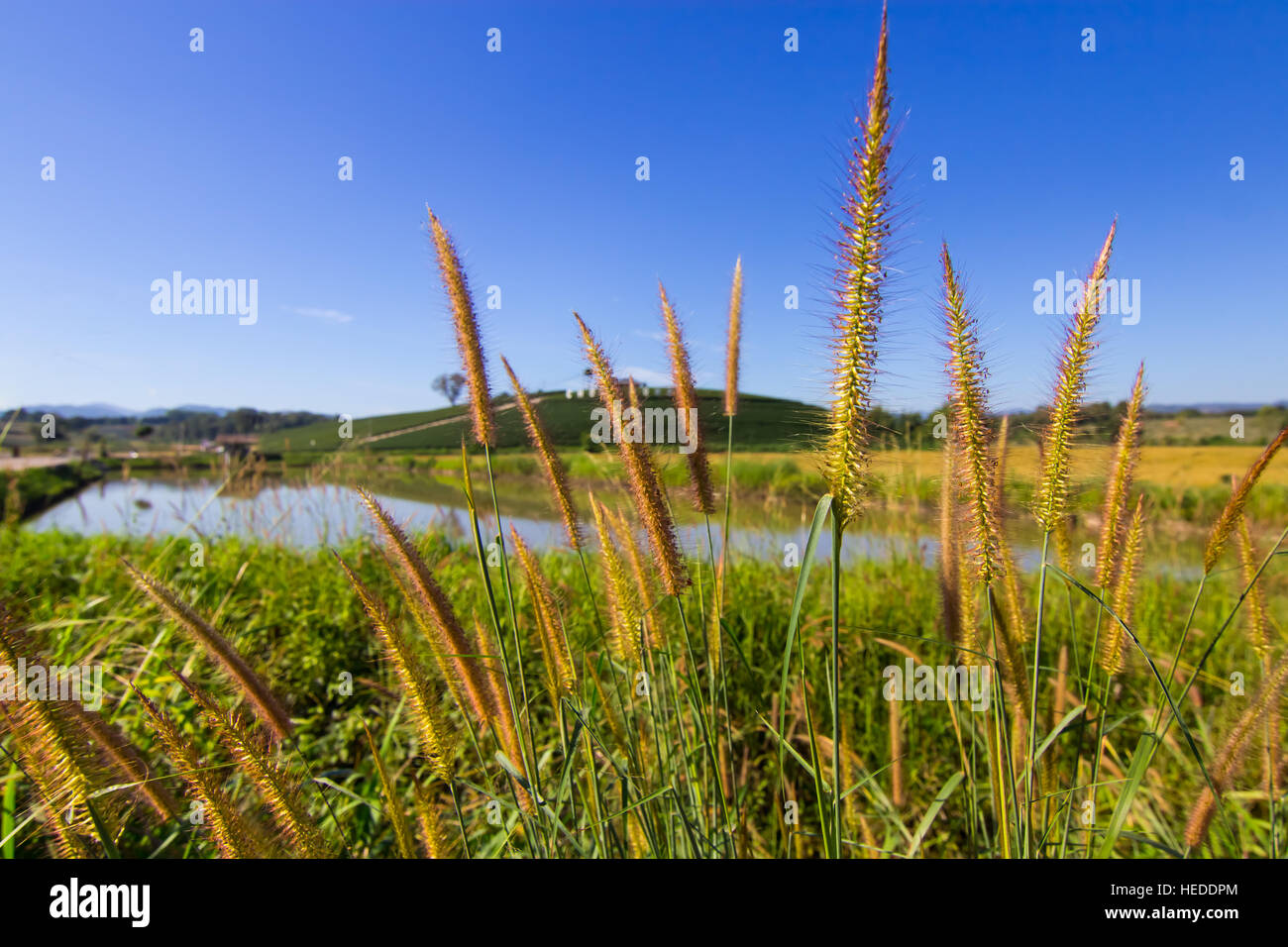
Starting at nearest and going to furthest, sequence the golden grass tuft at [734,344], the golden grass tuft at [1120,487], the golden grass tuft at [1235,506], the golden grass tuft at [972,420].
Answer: the golden grass tuft at [972,420] < the golden grass tuft at [1235,506] < the golden grass tuft at [1120,487] < the golden grass tuft at [734,344]

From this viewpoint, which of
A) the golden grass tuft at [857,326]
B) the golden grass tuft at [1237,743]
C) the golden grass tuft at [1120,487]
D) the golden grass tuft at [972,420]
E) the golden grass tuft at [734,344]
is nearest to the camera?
the golden grass tuft at [857,326]

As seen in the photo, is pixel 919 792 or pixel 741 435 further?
pixel 919 792

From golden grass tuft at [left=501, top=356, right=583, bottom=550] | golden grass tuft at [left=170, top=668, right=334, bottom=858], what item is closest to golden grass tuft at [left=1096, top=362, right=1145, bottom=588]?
golden grass tuft at [left=501, top=356, right=583, bottom=550]

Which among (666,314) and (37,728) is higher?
(666,314)

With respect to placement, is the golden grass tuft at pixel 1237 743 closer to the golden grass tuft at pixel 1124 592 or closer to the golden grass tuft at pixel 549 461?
the golden grass tuft at pixel 1124 592

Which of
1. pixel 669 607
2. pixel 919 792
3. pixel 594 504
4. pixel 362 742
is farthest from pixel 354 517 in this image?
pixel 919 792

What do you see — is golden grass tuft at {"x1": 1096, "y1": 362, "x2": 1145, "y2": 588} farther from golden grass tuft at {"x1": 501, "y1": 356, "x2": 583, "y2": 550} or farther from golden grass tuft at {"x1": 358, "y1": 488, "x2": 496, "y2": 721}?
golden grass tuft at {"x1": 358, "y1": 488, "x2": 496, "y2": 721}

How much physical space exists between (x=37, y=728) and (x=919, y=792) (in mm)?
4186

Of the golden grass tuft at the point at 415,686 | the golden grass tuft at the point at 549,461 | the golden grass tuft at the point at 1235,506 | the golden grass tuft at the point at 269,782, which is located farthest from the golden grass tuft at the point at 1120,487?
the golden grass tuft at the point at 269,782

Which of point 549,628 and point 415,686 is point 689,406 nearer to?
point 549,628
